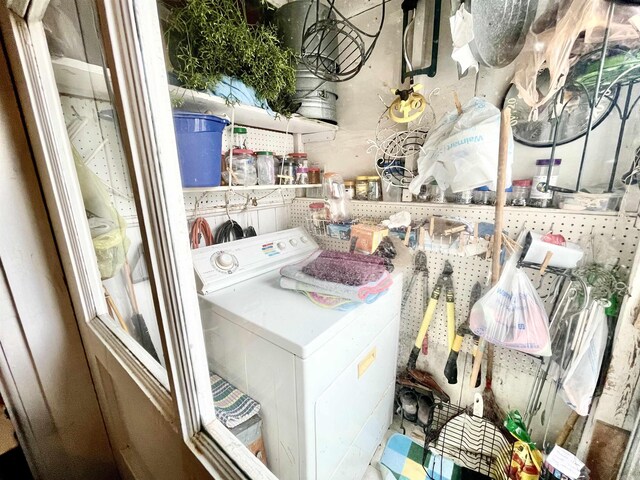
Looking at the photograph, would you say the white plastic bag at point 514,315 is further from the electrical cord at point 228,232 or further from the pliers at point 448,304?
the electrical cord at point 228,232

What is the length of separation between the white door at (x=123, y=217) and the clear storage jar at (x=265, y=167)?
0.64 metres

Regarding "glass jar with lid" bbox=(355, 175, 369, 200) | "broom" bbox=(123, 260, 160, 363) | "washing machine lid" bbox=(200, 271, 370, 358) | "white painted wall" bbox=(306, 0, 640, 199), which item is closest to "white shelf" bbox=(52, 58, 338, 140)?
"white painted wall" bbox=(306, 0, 640, 199)

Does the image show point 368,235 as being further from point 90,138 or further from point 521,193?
point 90,138

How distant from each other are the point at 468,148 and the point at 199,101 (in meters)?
1.04

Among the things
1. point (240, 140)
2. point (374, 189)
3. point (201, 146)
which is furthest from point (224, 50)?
point (374, 189)

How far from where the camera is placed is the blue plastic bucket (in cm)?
88

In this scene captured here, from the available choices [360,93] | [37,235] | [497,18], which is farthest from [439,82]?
[37,235]

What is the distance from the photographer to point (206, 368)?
528mm

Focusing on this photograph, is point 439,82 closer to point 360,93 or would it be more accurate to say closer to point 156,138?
point 360,93

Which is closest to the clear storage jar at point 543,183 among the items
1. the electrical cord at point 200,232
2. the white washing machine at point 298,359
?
the white washing machine at point 298,359

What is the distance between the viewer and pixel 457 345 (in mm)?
1268

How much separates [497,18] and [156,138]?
1.23 metres

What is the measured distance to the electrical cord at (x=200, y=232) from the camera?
1.23 m

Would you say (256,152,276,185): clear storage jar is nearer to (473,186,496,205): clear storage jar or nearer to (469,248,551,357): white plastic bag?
(473,186,496,205): clear storage jar
